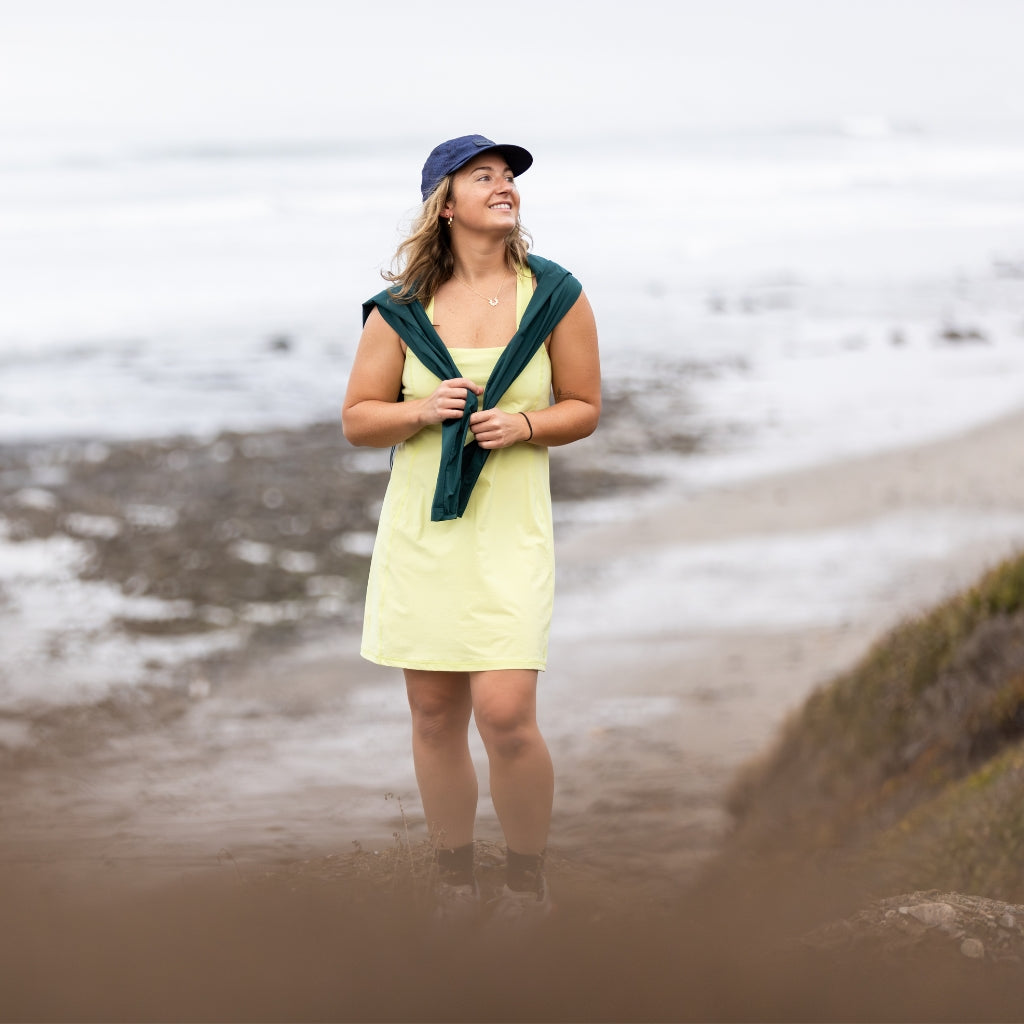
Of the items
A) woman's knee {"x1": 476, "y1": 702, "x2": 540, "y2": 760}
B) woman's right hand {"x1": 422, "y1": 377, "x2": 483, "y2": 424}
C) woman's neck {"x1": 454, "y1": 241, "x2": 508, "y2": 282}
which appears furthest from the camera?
woman's neck {"x1": 454, "y1": 241, "x2": 508, "y2": 282}

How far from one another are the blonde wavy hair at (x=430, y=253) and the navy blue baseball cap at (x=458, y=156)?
0.09 ft

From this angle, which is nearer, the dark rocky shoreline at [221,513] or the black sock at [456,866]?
the black sock at [456,866]

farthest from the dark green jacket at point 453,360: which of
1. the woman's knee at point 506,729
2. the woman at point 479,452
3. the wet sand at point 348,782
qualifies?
the wet sand at point 348,782

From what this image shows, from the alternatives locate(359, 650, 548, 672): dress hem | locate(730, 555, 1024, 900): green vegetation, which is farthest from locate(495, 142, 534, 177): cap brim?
locate(730, 555, 1024, 900): green vegetation

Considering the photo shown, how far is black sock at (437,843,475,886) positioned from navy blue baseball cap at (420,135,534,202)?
6.00ft

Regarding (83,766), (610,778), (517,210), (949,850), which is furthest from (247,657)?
(517,210)

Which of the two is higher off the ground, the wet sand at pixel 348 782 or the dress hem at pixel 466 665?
the dress hem at pixel 466 665

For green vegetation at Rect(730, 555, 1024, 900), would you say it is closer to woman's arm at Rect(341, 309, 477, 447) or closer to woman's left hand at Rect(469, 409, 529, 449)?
woman's left hand at Rect(469, 409, 529, 449)

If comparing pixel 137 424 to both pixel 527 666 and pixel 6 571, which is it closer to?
pixel 6 571

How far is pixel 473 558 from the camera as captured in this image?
349 cm

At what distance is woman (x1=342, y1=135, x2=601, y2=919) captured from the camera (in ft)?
11.3

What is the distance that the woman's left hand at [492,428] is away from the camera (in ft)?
10.9

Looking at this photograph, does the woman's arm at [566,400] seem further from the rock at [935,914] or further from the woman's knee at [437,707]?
the rock at [935,914]

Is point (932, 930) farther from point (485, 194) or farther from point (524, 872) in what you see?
point (485, 194)
